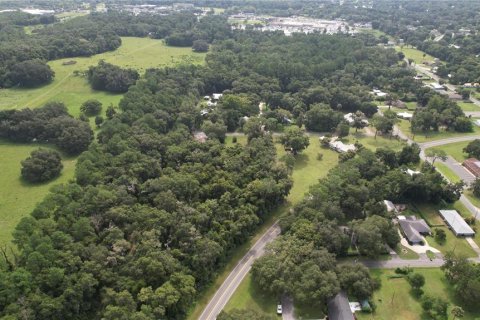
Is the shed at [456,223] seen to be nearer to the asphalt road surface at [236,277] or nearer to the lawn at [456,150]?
the lawn at [456,150]

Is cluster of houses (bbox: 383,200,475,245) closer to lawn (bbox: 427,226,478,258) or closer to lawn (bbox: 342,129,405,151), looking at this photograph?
lawn (bbox: 427,226,478,258)

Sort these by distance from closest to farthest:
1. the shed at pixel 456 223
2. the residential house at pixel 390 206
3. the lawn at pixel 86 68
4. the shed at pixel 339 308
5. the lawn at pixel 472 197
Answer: the shed at pixel 339 308 < the shed at pixel 456 223 < the residential house at pixel 390 206 < the lawn at pixel 472 197 < the lawn at pixel 86 68

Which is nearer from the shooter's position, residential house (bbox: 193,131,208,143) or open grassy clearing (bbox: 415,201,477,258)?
open grassy clearing (bbox: 415,201,477,258)

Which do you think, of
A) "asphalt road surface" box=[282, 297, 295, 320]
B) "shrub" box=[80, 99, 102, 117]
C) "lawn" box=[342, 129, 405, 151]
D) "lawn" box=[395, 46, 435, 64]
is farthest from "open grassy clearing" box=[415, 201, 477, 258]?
"lawn" box=[395, 46, 435, 64]

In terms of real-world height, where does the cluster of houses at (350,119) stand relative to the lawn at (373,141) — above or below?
above

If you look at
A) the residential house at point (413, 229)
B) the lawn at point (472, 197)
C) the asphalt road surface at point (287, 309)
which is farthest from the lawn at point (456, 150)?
the asphalt road surface at point (287, 309)

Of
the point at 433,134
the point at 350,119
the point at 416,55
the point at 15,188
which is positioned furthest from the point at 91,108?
the point at 416,55

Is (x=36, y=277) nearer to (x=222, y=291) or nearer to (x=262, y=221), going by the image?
(x=222, y=291)

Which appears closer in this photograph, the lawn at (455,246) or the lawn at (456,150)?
the lawn at (455,246)
